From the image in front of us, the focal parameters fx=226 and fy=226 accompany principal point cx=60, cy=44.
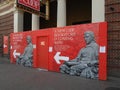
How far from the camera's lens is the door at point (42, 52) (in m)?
14.0

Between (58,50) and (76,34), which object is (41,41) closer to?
(58,50)

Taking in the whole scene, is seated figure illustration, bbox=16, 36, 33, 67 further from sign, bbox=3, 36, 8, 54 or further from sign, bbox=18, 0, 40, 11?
sign, bbox=3, 36, 8, 54

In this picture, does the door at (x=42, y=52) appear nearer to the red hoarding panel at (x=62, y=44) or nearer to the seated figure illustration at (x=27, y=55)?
the red hoarding panel at (x=62, y=44)

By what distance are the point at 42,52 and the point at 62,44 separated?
2.21 m

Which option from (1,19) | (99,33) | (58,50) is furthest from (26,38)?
(1,19)

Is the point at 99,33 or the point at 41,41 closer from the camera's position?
the point at 99,33

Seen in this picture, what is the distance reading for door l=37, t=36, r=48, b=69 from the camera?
1399 cm

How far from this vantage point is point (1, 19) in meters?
25.0

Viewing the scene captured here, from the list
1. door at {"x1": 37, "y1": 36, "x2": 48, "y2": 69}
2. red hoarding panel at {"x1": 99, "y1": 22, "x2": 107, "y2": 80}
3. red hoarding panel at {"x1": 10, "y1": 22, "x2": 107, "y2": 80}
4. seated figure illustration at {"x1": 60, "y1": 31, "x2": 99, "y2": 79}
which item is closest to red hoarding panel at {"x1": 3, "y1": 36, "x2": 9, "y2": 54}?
red hoarding panel at {"x1": 10, "y1": 22, "x2": 107, "y2": 80}

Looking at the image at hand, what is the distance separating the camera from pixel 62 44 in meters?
12.6

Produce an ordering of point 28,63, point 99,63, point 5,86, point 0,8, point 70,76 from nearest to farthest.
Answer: point 5,86
point 99,63
point 70,76
point 28,63
point 0,8

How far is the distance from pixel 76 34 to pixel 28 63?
5.58 metres

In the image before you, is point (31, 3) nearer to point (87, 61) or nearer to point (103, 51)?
point (87, 61)

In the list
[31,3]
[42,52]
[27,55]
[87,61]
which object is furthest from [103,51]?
[31,3]
